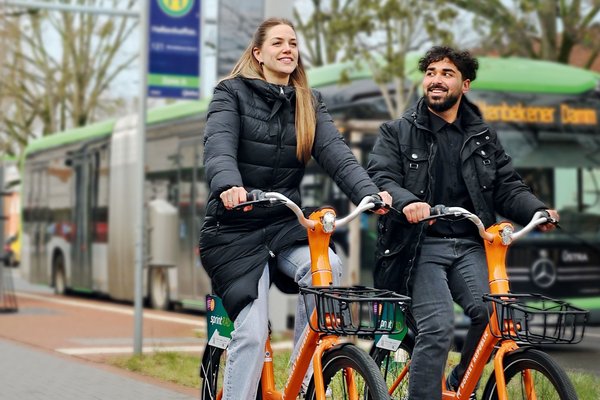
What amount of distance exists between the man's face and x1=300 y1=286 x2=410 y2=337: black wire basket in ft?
3.63

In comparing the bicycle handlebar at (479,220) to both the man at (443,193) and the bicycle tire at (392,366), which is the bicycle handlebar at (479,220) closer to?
the man at (443,193)

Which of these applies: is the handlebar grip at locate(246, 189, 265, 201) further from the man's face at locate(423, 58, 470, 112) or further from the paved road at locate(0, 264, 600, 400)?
the paved road at locate(0, 264, 600, 400)

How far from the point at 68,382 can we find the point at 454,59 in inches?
167

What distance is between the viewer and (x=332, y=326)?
4.43 metres

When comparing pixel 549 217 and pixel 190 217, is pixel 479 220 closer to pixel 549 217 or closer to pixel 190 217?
pixel 549 217

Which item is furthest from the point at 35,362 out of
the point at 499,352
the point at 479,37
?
the point at 479,37

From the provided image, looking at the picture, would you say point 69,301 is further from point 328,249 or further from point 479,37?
point 328,249

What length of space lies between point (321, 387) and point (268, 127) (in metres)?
1.08

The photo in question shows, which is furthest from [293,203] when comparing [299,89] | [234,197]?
[299,89]

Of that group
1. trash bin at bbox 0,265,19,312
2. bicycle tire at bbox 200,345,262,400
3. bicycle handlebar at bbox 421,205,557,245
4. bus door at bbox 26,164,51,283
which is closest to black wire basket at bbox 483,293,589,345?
bicycle handlebar at bbox 421,205,557,245

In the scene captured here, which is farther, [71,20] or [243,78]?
[71,20]

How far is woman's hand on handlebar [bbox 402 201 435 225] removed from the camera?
4.84 metres

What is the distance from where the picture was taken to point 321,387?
4523 mm

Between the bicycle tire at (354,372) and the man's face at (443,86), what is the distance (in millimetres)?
1257
